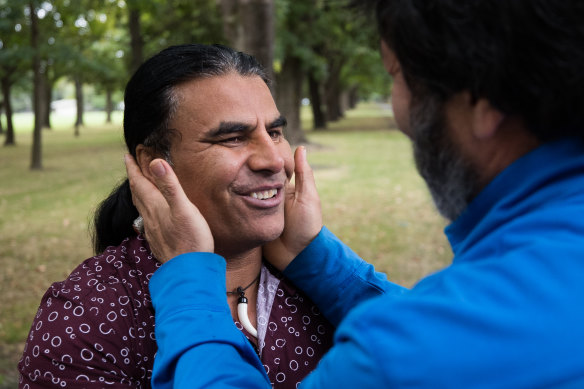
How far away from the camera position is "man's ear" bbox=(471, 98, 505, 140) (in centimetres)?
129

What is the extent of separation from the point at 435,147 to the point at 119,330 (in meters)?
1.28

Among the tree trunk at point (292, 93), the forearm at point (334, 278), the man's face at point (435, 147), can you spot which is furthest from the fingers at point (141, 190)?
the tree trunk at point (292, 93)

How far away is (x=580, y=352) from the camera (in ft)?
3.35

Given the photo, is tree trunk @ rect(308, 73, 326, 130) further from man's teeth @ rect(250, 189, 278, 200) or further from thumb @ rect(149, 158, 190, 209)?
thumb @ rect(149, 158, 190, 209)

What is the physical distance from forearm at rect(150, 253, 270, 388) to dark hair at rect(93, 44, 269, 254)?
2.76 ft

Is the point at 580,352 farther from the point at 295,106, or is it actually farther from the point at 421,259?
the point at 295,106

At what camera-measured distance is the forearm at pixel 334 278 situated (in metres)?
2.33

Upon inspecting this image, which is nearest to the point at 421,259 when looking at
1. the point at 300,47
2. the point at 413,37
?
the point at 413,37

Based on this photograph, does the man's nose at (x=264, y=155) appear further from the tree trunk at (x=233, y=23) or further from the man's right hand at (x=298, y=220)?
the tree trunk at (x=233, y=23)

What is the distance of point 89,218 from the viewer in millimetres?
3463

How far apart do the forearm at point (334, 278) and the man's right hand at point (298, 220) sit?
0.16 feet

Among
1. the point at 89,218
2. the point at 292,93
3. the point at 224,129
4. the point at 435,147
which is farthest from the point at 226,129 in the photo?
the point at 292,93

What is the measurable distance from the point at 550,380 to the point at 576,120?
537 mm

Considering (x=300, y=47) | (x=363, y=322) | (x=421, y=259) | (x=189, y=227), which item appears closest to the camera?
(x=363, y=322)
